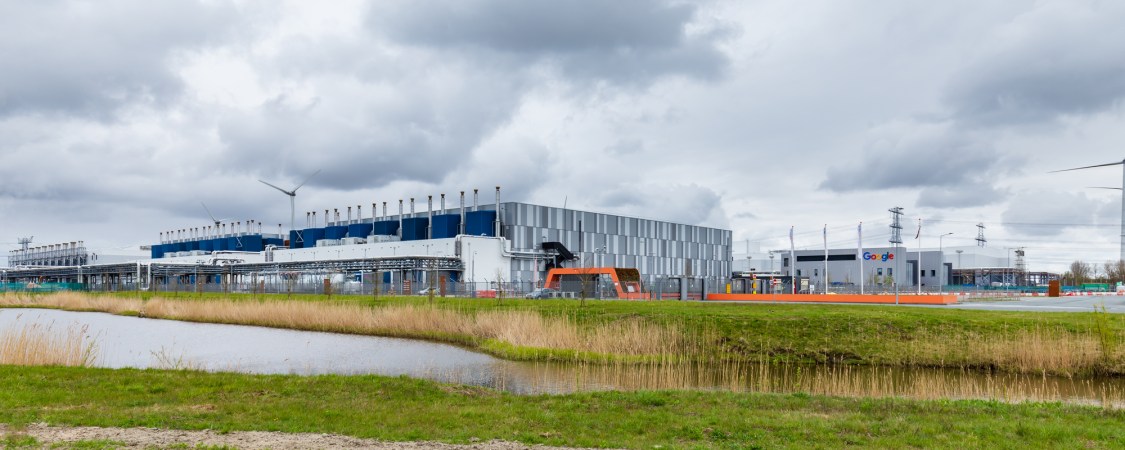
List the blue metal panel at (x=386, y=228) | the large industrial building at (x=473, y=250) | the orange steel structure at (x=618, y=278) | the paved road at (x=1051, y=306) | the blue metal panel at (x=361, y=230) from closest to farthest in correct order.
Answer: the paved road at (x=1051, y=306) < the orange steel structure at (x=618, y=278) < the large industrial building at (x=473, y=250) < the blue metal panel at (x=386, y=228) < the blue metal panel at (x=361, y=230)

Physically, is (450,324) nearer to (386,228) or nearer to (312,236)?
(386,228)

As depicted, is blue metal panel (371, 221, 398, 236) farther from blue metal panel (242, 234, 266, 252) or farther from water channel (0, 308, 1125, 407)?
water channel (0, 308, 1125, 407)

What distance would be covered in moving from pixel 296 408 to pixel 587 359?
1200 centimetres

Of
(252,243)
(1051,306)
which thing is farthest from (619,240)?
(252,243)

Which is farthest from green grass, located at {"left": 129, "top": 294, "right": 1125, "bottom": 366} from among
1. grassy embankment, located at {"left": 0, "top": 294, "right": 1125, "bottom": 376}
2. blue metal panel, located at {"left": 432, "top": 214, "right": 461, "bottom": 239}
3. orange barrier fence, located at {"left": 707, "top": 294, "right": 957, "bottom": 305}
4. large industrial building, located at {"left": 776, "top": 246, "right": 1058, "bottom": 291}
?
large industrial building, located at {"left": 776, "top": 246, "right": 1058, "bottom": 291}

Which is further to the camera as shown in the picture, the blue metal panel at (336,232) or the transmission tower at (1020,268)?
the transmission tower at (1020,268)

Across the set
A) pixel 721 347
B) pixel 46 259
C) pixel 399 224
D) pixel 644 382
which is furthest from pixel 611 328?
pixel 46 259

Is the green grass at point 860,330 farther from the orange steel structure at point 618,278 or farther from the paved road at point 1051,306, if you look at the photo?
the orange steel structure at point 618,278

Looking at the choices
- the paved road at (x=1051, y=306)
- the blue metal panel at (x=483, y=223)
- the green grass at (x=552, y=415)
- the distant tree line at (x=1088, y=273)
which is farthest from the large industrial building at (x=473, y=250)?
the distant tree line at (x=1088, y=273)

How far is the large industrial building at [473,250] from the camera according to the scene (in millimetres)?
77938

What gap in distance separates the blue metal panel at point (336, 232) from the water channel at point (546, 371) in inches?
2787

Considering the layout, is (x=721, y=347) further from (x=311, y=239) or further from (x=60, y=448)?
(x=311, y=239)

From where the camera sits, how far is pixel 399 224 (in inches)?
3725

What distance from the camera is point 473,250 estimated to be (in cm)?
7694
